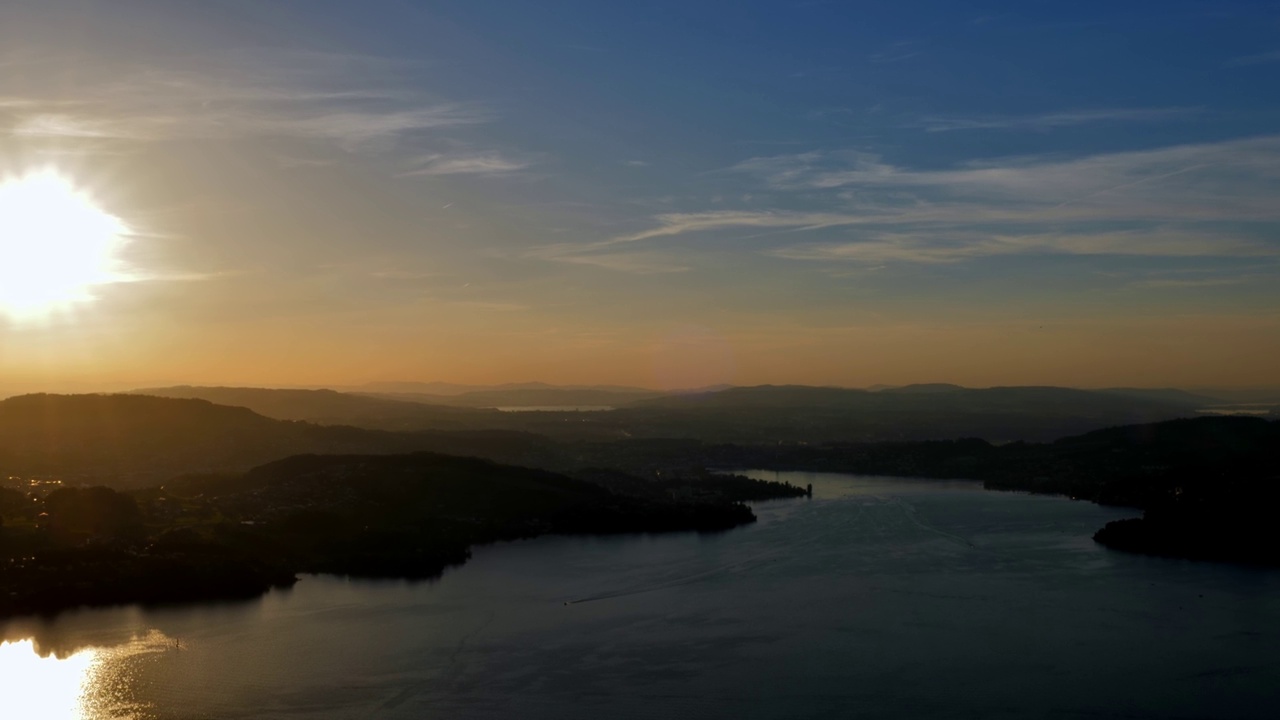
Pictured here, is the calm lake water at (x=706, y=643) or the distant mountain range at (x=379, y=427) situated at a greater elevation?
the distant mountain range at (x=379, y=427)

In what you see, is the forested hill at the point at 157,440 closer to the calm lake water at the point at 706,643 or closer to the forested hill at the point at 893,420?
the calm lake water at the point at 706,643

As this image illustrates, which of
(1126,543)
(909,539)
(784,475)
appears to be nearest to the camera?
(1126,543)

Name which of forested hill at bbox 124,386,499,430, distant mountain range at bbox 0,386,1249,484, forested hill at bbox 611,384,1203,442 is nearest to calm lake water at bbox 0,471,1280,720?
distant mountain range at bbox 0,386,1249,484

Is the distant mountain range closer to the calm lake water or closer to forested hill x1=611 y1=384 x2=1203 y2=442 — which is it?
forested hill x1=611 y1=384 x2=1203 y2=442

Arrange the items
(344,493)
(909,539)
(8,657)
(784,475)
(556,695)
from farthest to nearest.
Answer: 1. (784,475)
2. (344,493)
3. (909,539)
4. (8,657)
5. (556,695)

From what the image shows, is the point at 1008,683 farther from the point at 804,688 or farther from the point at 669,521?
the point at 669,521

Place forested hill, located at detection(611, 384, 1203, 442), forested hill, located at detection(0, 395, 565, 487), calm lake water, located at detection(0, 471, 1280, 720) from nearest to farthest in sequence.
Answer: calm lake water, located at detection(0, 471, 1280, 720), forested hill, located at detection(0, 395, 565, 487), forested hill, located at detection(611, 384, 1203, 442)

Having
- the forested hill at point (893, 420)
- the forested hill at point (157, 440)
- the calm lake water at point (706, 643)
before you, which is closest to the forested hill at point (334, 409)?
the forested hill at point (893, 420)

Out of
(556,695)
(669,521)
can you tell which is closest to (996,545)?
(669,521)
